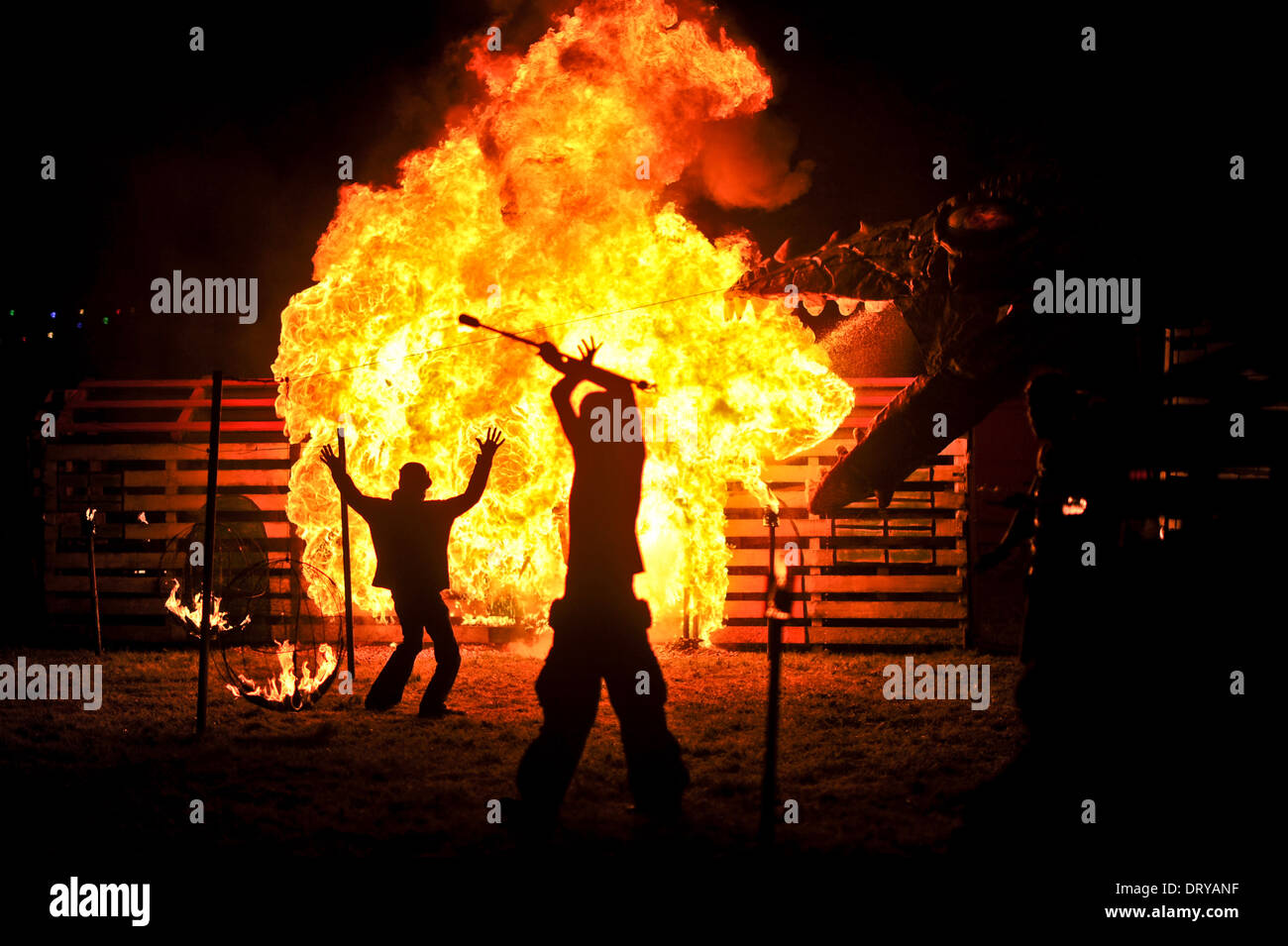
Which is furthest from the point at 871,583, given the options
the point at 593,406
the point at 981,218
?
the point at 593,406

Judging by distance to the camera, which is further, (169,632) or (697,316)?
(169,632)

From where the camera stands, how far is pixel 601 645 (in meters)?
5.86

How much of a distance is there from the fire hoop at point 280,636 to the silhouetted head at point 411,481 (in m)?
1.24

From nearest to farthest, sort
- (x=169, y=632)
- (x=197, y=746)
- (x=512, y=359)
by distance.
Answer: (x=197, y=746)
(x=512, y=359)
(x=169, y=632)

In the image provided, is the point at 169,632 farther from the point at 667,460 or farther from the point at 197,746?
the point at 667,460

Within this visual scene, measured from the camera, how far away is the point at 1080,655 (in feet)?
20.1

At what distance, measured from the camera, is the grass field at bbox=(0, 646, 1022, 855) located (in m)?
5.91

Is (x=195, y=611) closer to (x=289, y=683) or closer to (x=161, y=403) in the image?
(x=161, y=403)

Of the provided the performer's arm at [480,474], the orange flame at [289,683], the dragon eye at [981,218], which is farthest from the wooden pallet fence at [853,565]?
the orange flame at [289,683]

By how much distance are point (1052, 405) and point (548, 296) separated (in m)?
6.25

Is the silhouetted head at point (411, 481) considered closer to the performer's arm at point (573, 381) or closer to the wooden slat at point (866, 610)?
the performer's arm at point (573, 381)

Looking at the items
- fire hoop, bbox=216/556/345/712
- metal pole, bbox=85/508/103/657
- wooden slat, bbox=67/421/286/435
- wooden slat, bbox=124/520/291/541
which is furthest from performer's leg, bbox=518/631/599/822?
metal pole, bbox=85/508/103/657
